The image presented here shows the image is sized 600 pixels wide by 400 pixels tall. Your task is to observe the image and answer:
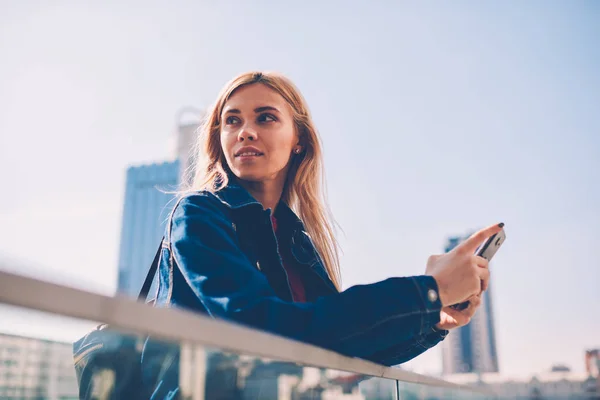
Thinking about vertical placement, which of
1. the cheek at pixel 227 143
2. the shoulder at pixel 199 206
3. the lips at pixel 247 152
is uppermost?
the cheek at pixel 227 143

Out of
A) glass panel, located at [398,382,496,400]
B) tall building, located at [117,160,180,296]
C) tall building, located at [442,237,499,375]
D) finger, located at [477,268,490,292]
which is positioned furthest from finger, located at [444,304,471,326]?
tall building, located at [442,237,499,375]

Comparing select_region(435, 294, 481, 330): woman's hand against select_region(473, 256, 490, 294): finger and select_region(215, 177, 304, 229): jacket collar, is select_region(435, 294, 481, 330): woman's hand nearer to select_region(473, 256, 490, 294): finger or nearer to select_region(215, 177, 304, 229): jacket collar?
select_region(473, 256, 490, 294): finger

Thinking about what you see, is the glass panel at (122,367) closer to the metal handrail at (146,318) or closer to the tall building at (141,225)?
the metal handrail at (146,318)

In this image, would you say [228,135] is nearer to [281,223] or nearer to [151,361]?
[281,223]

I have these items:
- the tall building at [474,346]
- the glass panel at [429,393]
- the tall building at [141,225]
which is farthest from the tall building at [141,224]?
the glass panel at [429,393]

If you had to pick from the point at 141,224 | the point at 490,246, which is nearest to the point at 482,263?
the point at 490,246

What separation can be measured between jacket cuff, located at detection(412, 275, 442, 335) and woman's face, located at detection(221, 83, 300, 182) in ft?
2.18

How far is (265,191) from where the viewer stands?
1675 millimetres

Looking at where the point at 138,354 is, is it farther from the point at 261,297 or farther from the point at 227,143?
the point at 227,143

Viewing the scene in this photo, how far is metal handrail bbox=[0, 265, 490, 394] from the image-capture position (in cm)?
41

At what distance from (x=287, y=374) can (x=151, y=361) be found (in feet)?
0.79

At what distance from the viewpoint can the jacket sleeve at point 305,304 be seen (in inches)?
36.5

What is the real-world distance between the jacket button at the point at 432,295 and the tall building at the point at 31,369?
655 mm

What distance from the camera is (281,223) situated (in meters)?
1.67
